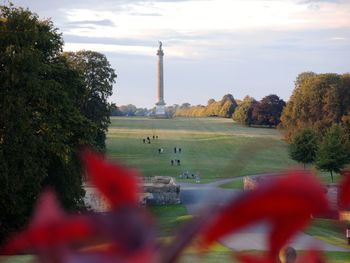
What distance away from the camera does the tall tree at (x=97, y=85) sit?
3138 centimetres

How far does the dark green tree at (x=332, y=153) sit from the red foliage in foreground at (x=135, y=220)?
34400mm

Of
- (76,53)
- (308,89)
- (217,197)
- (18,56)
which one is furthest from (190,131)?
(217,197)

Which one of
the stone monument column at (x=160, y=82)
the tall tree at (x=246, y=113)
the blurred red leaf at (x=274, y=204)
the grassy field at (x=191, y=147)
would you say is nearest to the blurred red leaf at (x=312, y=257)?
the blurred red leaf at (x=274, y=204)

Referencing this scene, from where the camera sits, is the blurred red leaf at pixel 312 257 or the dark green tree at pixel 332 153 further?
the dark green tree at pixel 332 153

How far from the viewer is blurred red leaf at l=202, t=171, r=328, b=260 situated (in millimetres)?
527

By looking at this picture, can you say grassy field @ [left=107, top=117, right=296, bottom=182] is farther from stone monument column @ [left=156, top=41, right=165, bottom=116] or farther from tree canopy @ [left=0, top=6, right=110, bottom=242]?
stone monument column @ [left=156, top=41, right=165, bottom=116]

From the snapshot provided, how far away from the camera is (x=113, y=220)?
0.58 meters

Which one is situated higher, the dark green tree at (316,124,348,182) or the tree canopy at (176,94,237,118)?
the tree canopy at (176,94,237,118)

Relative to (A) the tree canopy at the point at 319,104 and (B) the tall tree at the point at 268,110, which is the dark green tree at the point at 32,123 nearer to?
(A) the tree canopy at the point at 319,104

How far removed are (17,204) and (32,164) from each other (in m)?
1.38

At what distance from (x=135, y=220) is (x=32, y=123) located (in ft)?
67.2

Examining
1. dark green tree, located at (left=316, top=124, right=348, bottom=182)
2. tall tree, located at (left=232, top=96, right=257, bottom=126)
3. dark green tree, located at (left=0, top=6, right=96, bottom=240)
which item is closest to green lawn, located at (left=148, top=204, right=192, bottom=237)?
dark green tree, located at (left=0, top=6, right=96, bottom=240)

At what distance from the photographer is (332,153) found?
34.4m

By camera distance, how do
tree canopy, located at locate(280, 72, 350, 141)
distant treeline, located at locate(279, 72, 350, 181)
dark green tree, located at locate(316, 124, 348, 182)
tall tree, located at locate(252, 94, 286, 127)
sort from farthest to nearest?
tall tree, located at locate(252, 94, 286, 127) → tree canopy, located at locate(280, 72, 350, 141) → distant treeline, located at locate(279, 72, 350, 181) → dark green tree, located at locate(316, 124, 348, 182)
